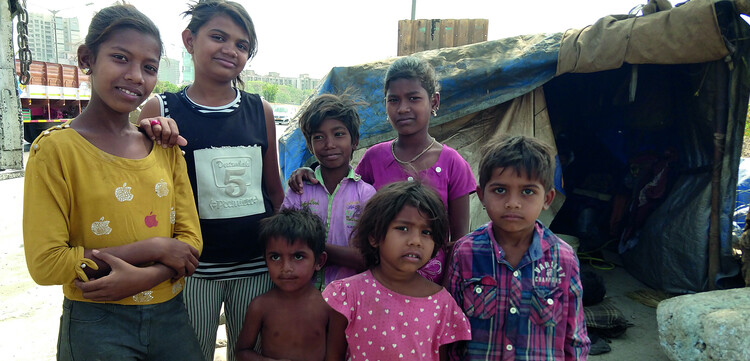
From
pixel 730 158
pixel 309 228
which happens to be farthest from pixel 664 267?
pixel 309 228

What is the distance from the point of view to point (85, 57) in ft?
4.64

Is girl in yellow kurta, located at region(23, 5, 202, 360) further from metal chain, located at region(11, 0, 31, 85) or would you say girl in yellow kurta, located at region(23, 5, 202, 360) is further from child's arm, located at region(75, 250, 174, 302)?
metal chain, located at region(11, 0, 31, 85)

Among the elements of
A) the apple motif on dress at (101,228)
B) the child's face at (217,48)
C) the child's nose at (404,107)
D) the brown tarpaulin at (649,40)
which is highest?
the brown tarpaulin at (649,40)

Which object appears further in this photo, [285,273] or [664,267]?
[664,267]

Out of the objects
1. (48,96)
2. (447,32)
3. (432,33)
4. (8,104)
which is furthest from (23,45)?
(48,96)

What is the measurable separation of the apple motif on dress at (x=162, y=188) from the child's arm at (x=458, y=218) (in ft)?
3.61

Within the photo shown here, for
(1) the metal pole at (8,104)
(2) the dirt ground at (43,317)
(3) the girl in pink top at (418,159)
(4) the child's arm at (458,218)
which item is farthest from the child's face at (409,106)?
(1) the metal pole at (8,104)

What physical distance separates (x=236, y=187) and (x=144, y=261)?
48 centimetres

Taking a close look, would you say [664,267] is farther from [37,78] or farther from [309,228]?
[37,78]

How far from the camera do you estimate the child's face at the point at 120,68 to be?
4.50ft

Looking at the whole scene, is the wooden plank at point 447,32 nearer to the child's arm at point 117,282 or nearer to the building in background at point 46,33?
the child's arm at point 117,282

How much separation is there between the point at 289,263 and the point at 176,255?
0.44 m

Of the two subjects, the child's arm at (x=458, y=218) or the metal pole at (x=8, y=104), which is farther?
the metal pole at (x=8, y=104)

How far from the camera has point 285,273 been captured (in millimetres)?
1714
